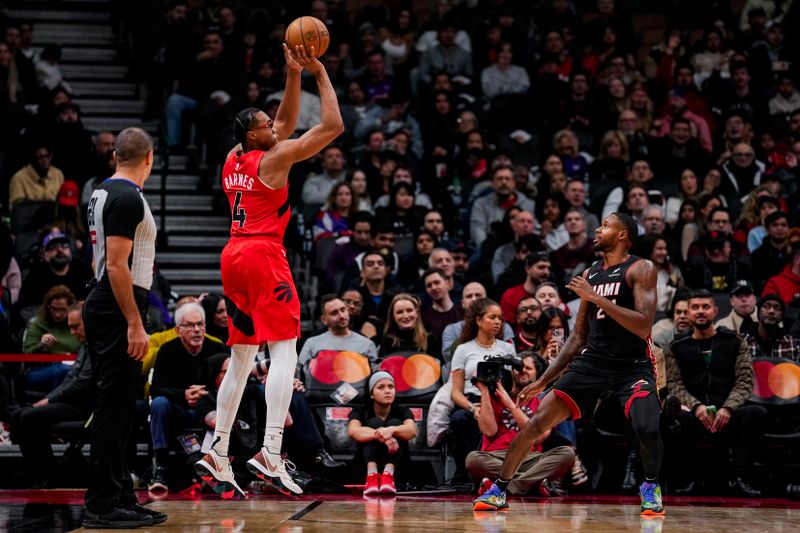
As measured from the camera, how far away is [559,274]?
11578 mm

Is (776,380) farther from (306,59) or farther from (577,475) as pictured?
(306,59)

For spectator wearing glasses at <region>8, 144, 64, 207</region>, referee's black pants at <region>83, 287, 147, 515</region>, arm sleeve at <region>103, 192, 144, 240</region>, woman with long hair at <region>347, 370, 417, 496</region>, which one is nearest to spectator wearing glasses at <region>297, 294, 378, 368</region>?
woman with long hair at <region>347, 370, 417, 496</region>

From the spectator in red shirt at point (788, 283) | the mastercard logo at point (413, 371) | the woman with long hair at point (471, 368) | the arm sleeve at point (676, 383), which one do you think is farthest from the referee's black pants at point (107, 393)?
the spectator in red shirt at point (788, 283)

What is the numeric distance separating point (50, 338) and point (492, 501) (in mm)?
4901

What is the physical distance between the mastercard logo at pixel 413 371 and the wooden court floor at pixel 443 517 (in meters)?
1.88

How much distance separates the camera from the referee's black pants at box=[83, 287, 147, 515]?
20.3ft

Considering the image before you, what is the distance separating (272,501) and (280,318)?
4.67ft

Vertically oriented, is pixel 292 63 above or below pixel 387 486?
above

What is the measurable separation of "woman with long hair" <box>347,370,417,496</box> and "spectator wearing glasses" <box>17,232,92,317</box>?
341 centimetres

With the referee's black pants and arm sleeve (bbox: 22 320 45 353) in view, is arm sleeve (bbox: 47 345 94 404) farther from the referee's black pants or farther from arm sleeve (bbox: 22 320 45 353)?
the referee's black pants

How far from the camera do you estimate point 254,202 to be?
7.02 meters

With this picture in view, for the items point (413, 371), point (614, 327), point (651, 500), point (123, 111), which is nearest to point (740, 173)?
point (413, 371)

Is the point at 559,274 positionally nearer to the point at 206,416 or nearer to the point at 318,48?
the point at 206,416

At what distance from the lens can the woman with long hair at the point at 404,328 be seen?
1019 centimetres
